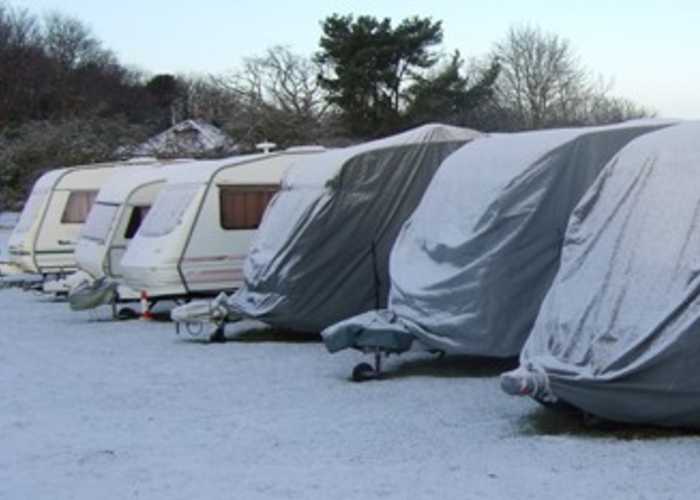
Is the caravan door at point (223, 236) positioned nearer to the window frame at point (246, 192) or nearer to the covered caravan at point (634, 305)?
the window frame at point (246, 192)

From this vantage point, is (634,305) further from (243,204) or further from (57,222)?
(57,222)

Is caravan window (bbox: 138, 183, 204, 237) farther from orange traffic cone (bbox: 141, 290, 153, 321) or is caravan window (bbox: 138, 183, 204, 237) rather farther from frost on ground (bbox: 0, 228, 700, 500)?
frost on ground (bbox: 0, 228, 700, 500)

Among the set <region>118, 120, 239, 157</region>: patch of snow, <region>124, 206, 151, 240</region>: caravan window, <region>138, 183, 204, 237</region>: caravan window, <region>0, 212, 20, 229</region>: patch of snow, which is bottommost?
<region>0, 212, 20, 229</region>: patch of snow

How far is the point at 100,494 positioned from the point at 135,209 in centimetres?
1323

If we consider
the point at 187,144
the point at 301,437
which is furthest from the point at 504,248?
the point at 187,144

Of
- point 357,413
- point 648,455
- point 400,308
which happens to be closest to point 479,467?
point 648,455

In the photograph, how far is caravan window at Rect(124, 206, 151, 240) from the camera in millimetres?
19453

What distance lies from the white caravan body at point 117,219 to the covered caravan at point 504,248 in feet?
28.8

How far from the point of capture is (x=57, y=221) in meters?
22.6

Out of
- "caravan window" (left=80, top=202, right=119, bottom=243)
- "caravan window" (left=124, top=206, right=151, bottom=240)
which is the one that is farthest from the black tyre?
"caravan window" (left=80, top=202, right=119, bottom=243)

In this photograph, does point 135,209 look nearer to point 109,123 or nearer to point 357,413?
point 357,413

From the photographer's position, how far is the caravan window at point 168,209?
17.1 meters

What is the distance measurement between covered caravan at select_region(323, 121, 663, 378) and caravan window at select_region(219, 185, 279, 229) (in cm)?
682

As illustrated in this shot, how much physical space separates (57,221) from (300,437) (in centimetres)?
1549
